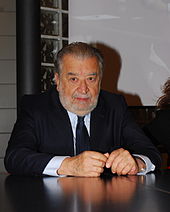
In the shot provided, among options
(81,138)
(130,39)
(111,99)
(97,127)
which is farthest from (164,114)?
Result: (130,39)

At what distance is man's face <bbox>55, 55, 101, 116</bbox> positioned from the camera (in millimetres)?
1944

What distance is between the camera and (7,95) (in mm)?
3938

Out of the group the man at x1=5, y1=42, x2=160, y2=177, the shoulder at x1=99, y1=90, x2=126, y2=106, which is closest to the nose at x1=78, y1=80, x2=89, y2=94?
the man at x1=5, y1=42, x2=160, y2=177

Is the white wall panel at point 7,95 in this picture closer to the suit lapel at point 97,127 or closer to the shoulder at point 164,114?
the shoulder at point 164,114

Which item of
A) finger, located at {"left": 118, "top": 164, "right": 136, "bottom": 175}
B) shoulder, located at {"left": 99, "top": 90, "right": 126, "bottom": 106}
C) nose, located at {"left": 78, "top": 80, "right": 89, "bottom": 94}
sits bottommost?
finger, located at {"left": 118, "top": 164, "right": 136, "bottom": 175}

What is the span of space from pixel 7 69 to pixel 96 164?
253 cm

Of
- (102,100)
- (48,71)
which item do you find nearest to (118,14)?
(48,71)

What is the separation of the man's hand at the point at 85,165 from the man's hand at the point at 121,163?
0.03 metres

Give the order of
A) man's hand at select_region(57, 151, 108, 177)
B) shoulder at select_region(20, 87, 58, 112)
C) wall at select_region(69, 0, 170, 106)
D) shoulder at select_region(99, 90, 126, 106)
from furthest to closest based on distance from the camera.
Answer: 1. wall at select_region(69, 0, 170, 106)
2. shoulder at select_region(99, 90, 126, 106)
3. shoulder at select_region(20, 87, 58, 112)
4. man's hand at select_region(57, 151, 108, 177)

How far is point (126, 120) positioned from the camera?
217cm

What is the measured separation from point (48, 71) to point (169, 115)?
129 centimetres

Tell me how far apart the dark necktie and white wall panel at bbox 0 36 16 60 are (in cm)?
206

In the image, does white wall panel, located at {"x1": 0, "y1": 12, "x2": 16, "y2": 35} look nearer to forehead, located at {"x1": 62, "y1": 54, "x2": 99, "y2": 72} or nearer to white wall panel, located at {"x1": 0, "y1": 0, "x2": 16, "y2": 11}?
white wall panel, located at {"x1": 0, "y1": 0, "x2": 16, "y2": 11}

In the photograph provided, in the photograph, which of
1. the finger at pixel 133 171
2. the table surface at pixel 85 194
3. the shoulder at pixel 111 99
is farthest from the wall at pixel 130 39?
the table surface at pixel 85 194
